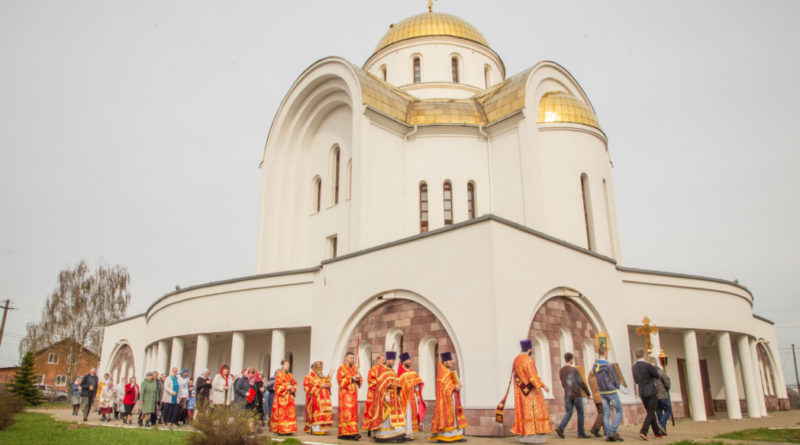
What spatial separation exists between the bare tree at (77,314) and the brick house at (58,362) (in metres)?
0.12

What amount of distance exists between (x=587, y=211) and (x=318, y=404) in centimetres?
1139

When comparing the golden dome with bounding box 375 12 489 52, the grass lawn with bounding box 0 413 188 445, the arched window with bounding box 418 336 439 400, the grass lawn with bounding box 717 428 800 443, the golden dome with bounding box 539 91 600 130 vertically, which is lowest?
the grass lawn with bounding box 717 428 800 443

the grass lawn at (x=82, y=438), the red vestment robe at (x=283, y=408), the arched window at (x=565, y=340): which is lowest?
the grass lawn at (x=82, y=438)

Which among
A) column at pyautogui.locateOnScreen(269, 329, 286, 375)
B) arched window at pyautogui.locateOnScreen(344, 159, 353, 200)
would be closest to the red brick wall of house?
column at pyautogui.locateOnScreen(269, 329, 286, 375)

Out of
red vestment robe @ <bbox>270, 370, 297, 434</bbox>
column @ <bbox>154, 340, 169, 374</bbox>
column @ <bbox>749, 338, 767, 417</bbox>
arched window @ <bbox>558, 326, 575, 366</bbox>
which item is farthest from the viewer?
column @ <bbox>154, 340, 169, 374</bbox>

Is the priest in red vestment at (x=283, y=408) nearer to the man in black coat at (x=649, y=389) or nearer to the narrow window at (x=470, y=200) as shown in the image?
the man in black coat at (x=649, y=389)

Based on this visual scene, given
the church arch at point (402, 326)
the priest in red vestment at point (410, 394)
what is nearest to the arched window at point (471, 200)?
the church arch at point (402, 326)

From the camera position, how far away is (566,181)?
1775 centimetres

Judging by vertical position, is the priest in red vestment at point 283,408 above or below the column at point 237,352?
below

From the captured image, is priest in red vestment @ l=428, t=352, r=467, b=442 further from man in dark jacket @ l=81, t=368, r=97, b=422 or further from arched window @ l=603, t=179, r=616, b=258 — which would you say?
arched window @ l=603, t=179, r=616, b=258

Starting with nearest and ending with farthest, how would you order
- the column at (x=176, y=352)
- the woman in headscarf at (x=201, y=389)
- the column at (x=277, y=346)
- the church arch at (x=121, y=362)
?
1. the woman in headscarf at (x=201, y=389)
2. the column at (x=277, y=346)
3. the column at (x=176, y=352)
4. the church arch at (x=121, y=362)

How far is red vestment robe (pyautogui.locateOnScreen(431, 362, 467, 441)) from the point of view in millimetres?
8945

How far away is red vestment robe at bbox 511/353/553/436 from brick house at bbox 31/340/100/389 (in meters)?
33.4

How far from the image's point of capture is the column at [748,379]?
16.1 meters
